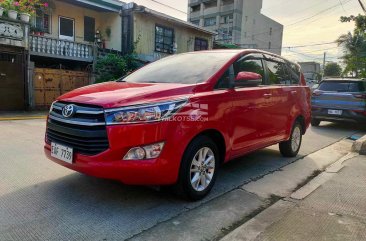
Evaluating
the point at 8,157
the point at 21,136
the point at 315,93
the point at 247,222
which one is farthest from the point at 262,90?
the point at 315,93

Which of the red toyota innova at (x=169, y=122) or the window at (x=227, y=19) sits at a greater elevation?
the window at (x=227, y=19)

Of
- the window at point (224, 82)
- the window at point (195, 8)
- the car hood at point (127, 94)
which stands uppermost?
the window at point (195, 8)

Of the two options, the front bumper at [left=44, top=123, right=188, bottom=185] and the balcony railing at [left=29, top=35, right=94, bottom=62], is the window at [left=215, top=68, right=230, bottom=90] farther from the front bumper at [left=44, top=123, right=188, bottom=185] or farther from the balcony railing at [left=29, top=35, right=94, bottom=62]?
the balcony railing at [left=29, top=35, right=94, bottom=62]

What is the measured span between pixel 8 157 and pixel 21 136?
1794mm

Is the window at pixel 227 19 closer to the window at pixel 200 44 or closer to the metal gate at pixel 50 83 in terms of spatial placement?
the window at pixel 200 44

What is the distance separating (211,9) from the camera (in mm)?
48969

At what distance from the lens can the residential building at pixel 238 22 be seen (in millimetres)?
45656

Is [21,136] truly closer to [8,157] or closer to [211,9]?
[8,157]

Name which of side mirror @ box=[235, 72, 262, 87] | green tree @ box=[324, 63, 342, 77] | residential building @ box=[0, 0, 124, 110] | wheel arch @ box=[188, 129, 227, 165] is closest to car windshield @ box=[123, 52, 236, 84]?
side mirror @ box=[235, 72, 262, 87]

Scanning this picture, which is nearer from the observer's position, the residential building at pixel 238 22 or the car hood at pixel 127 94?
the car hood at pixel 127 94

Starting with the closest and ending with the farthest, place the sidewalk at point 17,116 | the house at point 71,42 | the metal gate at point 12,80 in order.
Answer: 1. the sidewalk at point 17,116
2. the metal gate at point 12,80
3. the house at point 71,42

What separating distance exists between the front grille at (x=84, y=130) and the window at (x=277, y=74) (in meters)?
2.90

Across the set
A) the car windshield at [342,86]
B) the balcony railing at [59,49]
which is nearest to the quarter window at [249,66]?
the car windshield at [342,86]

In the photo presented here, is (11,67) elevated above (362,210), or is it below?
above
